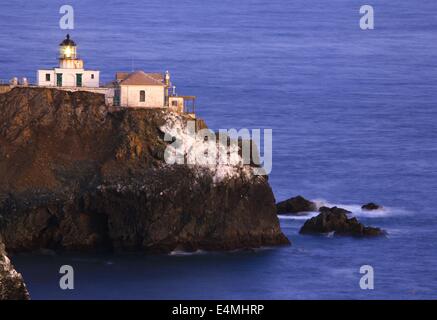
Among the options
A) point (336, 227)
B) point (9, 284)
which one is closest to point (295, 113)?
point (336, 227)

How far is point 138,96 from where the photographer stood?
4402 inches

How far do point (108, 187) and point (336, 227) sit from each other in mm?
9876

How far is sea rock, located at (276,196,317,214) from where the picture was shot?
384 ft

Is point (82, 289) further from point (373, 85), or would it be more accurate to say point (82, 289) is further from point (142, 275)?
point (373, 85)

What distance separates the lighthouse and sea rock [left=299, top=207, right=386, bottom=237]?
9.90m

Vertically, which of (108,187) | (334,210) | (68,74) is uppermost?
(68,74)

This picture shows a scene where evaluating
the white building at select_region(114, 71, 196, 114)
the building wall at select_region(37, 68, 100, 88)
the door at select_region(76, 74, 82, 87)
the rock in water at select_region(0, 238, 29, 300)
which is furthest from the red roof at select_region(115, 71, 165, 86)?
the rock in water at select_region(0, 238, 29, 300)

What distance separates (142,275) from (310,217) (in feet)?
40.3

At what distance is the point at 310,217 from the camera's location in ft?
379

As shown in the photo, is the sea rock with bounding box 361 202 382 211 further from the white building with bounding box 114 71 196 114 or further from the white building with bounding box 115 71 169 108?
the white building with bounding box 115 71 169 108

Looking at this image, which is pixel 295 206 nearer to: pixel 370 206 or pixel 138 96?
pixel 370 206

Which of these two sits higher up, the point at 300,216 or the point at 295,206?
the point at 295,206

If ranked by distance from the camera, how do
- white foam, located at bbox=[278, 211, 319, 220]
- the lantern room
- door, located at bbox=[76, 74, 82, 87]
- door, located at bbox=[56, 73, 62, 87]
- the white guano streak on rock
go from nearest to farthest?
the white guano streak on rock < door, located at bbox=[56, 73, 62, 87] < door, located at bbox=[76, 74, 82, 87] < the lantern room < white foam, located at bbox=[278, 211, 319, 220]
